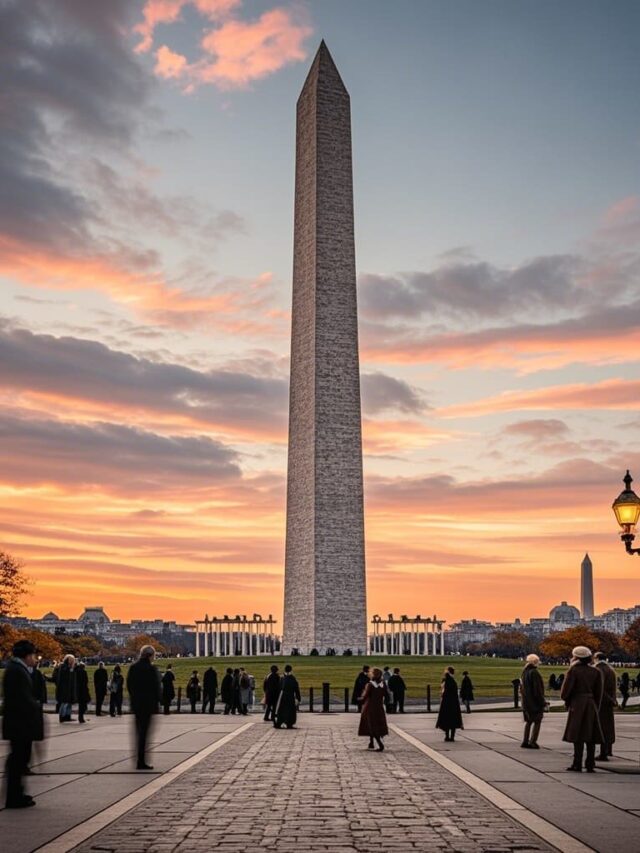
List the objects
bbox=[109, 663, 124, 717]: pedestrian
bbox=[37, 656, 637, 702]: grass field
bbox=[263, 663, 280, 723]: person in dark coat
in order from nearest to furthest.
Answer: bbox=[263, 663, 280, 723]: person in dark coat → bbox=[109, 663, 124, 717]: pedestrian → bbox=[37, 656, 637, 702]: grass field

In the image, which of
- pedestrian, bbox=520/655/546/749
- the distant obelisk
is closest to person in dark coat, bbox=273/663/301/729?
pedestrian, bbox=520/655/546/749

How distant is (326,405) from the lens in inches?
2933

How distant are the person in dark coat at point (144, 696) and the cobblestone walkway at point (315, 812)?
2.78 ft

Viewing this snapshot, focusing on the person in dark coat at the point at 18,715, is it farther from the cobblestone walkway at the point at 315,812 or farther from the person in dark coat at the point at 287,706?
the person in dark coat at the point at 287,706

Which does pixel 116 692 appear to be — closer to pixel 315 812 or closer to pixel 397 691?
pixel 397 691

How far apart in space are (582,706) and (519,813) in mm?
5035

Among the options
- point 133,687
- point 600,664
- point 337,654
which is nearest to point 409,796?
point 133,687

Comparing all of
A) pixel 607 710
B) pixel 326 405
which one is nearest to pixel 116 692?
pixel 607 710

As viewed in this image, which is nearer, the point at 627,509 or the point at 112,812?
the point at 112,812

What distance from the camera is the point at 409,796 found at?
13750 mm

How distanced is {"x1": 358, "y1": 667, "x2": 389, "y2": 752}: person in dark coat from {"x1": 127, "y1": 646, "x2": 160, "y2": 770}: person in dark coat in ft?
17.0

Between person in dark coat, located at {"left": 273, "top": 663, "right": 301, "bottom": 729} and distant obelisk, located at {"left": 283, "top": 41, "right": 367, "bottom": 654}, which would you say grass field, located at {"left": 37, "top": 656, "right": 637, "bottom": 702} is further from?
person in dark coat, located at {"left": 273, "top": 663, "right": 301, "bottom": 729}

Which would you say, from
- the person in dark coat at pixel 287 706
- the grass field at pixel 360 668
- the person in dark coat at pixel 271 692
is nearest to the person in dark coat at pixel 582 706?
the person in dark coat at pixel 287 706

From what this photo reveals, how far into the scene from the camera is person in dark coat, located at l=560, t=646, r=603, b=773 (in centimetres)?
1712
